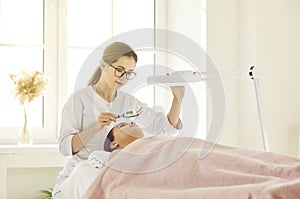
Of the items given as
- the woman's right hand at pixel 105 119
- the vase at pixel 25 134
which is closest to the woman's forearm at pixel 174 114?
the woman's right hand at pixel 105 119

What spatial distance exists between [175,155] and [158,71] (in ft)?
3.95

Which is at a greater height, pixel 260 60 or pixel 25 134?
pixel 260 60

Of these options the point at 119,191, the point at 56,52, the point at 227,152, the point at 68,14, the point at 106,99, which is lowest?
the point at 119,191

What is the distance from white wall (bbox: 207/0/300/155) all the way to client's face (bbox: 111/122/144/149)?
0.94 m

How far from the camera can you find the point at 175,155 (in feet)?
5.04

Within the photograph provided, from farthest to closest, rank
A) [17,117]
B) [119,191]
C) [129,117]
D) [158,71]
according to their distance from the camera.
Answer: [17,117] → [158,71] → [129,117] → [119,191]

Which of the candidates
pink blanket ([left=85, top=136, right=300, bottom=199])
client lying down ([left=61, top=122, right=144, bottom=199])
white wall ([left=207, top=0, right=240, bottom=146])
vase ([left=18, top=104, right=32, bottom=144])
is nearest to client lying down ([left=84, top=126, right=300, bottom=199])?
pink blanket ([left=85, top=136, right=300, bottom=199])

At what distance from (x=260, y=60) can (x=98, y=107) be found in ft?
3.45

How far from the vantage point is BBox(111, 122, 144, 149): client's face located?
6.32ft

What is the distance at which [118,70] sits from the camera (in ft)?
6.53

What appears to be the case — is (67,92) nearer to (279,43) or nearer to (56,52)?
(56,52)

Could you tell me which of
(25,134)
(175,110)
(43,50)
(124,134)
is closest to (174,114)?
(175,110)

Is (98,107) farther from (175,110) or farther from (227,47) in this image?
(227,47)

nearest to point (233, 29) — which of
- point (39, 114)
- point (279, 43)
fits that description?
point (279, 43)
